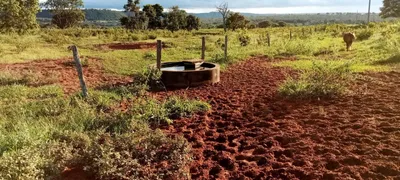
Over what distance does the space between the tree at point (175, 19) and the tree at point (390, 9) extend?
34.7 metres

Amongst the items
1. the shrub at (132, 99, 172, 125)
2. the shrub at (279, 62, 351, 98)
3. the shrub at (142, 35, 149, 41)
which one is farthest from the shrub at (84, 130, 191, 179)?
the shrub at (142, 35, 149, 41)

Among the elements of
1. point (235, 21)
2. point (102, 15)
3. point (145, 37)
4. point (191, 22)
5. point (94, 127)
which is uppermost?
point (102, 15)

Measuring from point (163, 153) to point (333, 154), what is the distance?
2.06m

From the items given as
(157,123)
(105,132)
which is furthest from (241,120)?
(105,132)

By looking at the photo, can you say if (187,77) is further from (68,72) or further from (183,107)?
(68,72)

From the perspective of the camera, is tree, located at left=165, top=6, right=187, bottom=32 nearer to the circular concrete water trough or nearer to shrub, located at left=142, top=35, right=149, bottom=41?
shrub, located at left=142, top=35, right=149, bottom=41

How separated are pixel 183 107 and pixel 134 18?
1657 inches

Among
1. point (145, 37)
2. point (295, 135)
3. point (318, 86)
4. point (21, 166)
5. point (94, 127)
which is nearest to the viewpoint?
point (21, 166)

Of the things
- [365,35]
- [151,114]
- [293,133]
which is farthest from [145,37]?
[293,133]

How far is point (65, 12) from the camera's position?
47.4 metres

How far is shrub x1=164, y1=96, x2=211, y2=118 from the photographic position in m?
5.91

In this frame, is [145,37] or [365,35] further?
[145,37]

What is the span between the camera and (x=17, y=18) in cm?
2323

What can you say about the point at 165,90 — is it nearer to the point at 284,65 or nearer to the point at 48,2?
the point at 284,65
